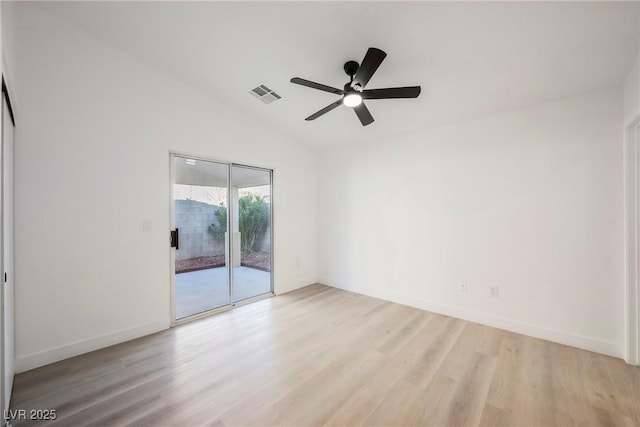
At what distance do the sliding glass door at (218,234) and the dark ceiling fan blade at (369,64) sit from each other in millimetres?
2342

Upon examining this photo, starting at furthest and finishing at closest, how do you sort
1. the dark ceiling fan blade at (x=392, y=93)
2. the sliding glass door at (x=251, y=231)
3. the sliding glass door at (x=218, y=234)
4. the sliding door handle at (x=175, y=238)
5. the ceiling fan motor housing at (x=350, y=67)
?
the sliding glass door at (x=251, y=231)
the sliding glass door at (x=218, y=234)
the sliding door handle at (x=175, y=238)
the ceiling fan motor housing at (x=350, y=67)
the dark ceiling fan blade at (x=392, y=93)

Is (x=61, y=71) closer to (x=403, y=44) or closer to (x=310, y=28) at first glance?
(x=310, y=28)

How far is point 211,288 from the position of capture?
365 centimetres

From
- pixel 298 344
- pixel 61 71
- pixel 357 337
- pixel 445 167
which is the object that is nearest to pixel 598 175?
pixel 445 167

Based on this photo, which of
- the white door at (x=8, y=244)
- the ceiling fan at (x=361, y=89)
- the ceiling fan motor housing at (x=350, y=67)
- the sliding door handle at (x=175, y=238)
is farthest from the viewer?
the sliding door handle at (x=175, y=238)

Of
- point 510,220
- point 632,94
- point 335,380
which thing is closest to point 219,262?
point 335,380

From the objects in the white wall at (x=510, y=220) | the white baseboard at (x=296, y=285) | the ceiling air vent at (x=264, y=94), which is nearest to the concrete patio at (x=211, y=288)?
the white baseboard at (x=296, y=285)

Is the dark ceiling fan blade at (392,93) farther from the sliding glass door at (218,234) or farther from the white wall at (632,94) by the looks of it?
the sliding glass door at (218,234)

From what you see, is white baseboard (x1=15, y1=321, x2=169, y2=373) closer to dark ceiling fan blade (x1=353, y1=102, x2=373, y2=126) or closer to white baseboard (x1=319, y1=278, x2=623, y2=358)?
white baseboard (x1=319, y1=278, x2=623, y2=358)

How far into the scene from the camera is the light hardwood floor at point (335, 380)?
1735 millimetres

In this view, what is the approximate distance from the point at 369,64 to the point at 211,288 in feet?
11.3

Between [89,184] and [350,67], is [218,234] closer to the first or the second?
[89,184]

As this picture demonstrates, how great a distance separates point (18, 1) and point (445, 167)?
4.63 m

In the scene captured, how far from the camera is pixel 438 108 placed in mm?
3082
